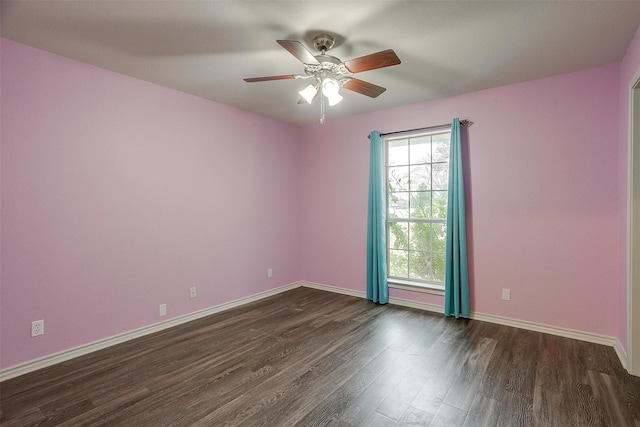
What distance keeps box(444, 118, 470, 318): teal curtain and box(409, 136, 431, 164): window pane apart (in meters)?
0.45

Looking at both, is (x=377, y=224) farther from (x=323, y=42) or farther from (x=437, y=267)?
(x=323, y=42)

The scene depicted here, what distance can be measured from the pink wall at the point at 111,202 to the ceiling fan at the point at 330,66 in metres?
1.53

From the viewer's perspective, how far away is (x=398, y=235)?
4340 millimetres

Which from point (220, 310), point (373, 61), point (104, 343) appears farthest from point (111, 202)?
point (373, 61)

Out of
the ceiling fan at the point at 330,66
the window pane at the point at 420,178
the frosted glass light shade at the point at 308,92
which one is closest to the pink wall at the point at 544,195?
the window pane at the point at 420,178

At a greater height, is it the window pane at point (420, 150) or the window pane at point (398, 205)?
the window pane at point (420, 150)

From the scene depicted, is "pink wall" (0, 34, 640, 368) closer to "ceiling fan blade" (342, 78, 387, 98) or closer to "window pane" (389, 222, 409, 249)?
"window pane" (389, 222, 409, 249)

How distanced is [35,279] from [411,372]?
3100 mm

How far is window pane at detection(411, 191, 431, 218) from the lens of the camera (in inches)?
160

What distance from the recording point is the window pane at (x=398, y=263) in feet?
14.1

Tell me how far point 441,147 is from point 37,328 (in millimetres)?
4441

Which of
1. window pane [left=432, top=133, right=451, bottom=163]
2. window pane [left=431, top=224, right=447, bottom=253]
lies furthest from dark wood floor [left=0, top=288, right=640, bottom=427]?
window pane [left=432, top=133, right=451, bottom=163]

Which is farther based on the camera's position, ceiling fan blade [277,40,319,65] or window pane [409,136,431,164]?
window pane [409,136,431,164]

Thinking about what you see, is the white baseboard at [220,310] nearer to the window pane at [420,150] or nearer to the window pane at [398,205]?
the window pane at [398,205]
